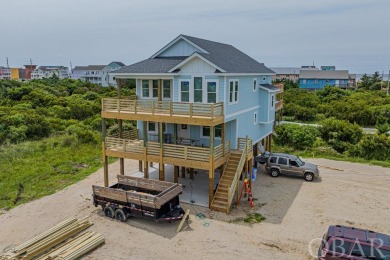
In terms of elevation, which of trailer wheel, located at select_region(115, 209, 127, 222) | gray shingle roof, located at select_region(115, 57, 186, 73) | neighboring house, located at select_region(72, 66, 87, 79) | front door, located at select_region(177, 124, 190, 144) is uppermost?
neighboring house, located at select_region(72, 66, 87, 79)

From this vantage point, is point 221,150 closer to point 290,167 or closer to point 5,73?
point 290,167

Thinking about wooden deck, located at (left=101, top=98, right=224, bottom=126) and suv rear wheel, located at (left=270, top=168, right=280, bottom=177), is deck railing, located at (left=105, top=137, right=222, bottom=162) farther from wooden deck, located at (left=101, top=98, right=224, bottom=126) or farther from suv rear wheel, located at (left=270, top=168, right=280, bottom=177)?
suv rear wheel, located at (left=270, top=168, right=280, bottom=177)

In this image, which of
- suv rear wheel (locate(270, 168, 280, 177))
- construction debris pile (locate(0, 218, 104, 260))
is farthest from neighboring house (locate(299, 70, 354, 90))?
construction debris pile (locate(0, 218, 104, 260))

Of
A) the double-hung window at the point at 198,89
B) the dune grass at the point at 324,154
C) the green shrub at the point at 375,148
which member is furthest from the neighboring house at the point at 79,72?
the double-hung window at the point at 198,89

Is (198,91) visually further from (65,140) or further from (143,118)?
(65,140)

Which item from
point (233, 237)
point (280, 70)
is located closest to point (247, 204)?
point (233, 237)

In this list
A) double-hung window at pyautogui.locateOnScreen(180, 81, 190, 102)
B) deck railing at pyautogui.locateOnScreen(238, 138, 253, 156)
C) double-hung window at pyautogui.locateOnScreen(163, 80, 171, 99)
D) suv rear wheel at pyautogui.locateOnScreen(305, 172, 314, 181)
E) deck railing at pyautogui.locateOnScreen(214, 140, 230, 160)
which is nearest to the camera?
deck railing at pyautogui.locateOnScreen(214, 140, 230, 160)
